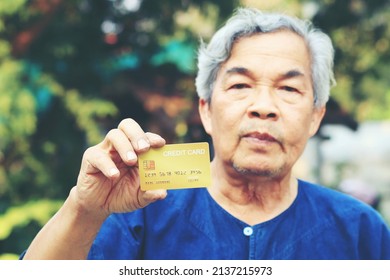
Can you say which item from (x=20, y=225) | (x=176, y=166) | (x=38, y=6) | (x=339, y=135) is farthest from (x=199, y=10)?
(x=339, y=135)

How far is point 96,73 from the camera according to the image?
335cm

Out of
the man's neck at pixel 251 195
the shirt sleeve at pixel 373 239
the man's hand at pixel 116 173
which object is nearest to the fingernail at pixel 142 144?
the man's hand at pixel 116 173

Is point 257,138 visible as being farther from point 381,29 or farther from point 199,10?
point 381,29

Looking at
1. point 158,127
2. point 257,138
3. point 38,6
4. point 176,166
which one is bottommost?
point 176,166

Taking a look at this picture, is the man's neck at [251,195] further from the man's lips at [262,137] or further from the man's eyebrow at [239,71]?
the man's eyebrow at [239,71]

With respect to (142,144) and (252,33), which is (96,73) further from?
(142,144)

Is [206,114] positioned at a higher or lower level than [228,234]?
higher

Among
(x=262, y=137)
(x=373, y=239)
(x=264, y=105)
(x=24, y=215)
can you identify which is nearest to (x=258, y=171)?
(x=262, y=137)

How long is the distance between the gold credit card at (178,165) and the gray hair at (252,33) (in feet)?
1.69

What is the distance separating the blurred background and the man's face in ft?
4.96

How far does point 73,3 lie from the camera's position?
3291 millimetres

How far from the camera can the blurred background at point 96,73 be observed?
10.2ft

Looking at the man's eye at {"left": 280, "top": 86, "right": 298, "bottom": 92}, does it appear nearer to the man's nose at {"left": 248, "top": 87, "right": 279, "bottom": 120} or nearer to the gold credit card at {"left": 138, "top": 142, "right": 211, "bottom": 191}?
the man's nose at {"left": 248, "top": 87, "right": 279, "bottom": 120}
